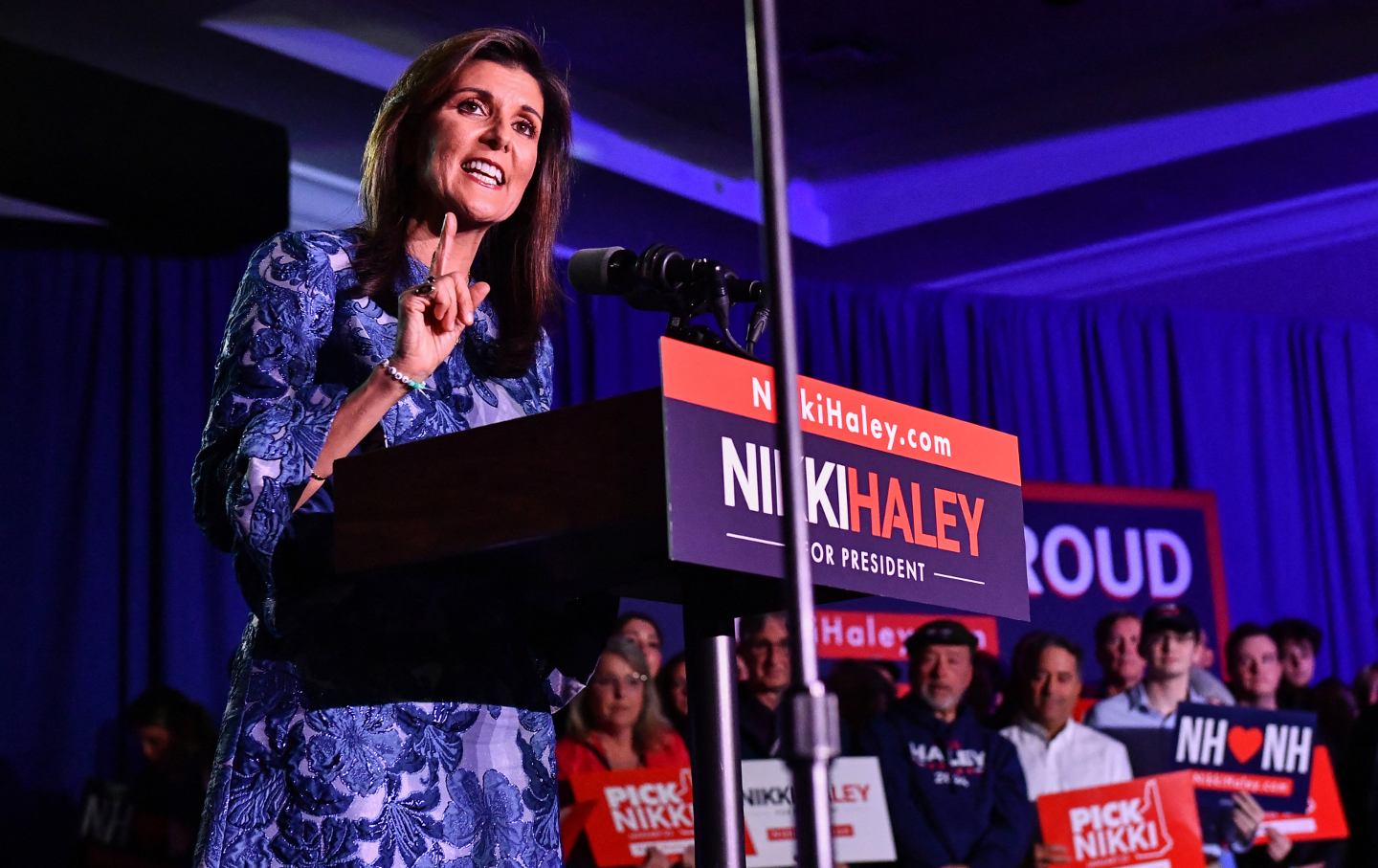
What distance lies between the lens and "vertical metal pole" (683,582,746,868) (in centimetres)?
133

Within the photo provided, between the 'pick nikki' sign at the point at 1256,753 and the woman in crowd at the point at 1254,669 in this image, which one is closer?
the 'pick nikki' sign at the point at 1256,753

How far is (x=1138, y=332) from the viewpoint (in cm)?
853

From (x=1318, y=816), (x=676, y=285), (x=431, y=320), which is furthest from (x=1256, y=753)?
(x=431, y=320)

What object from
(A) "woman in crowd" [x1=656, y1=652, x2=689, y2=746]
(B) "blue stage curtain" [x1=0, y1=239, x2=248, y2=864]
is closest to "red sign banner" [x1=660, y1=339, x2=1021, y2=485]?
(A) "woman in crowd" [x1=656, y1=652, x2=689, y2=746]

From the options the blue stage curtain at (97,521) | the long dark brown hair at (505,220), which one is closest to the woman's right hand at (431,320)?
the long dark brown hair at (505,220)

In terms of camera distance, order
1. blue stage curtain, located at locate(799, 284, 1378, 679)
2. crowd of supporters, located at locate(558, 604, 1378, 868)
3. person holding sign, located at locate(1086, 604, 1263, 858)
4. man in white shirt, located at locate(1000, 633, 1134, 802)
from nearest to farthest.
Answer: crowd of supporters, located at locate(558, 604, 1378, 868) → man in white shirt, located at locate(1000, 633, 1134, 802) → person holding sign, located at locate(1086, 604, 1263, 858) → blue stage curtain, located at locate(799, 284, 1378, 679)

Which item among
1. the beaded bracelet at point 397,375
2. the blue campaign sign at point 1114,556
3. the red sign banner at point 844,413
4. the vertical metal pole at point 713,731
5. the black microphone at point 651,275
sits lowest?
the vertical metal pole at point 713,731

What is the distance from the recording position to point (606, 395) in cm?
734

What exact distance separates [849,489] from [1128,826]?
401 cm

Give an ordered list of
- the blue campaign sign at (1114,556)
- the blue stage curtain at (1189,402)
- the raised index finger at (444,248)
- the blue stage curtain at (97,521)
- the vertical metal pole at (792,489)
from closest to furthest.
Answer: the vertical metal pole at (792,489) < the raised index finger at (444,248) < the blue stage curtain at (97,521) < the blue campaign sign at (1114,556) < the blue stage curtain at (1189,402)

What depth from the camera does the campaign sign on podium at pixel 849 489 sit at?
1.19m

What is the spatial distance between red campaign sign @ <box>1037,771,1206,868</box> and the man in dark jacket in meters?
0.17

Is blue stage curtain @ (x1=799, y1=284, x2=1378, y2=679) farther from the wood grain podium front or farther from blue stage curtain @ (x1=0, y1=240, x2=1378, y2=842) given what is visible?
the wood grain podium front

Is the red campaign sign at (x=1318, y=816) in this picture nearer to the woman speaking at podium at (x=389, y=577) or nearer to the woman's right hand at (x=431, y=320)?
the woman speaking at podium at (x=389, y=577)
